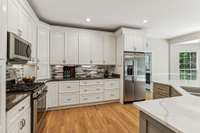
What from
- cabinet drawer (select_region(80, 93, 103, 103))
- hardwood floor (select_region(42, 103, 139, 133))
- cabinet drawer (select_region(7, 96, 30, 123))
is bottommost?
hardwood floor (select_region(42, 103, 139, 133))

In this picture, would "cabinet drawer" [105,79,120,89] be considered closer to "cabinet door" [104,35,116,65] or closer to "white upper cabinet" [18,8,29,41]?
"cabinet door" [104,35,116,65]

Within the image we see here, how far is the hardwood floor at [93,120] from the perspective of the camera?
2543 mm

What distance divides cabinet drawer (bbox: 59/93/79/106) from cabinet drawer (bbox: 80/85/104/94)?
9.4 inches

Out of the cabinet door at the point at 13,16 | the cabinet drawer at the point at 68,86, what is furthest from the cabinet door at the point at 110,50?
the cabinet door at the point at 13,16

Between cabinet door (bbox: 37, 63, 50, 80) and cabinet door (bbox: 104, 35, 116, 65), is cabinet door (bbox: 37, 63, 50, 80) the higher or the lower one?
the lower one

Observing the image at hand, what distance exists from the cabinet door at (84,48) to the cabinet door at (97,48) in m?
0.15

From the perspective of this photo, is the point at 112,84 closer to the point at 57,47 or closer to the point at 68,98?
the point at 68,98

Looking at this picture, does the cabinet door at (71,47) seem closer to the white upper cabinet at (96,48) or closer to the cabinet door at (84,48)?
the cabinet door at (84,48)

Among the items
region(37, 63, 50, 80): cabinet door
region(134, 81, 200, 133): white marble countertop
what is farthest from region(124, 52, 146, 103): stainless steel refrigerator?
region(134, 81, 200, 133): white marble countertop

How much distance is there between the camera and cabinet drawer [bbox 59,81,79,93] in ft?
12.1

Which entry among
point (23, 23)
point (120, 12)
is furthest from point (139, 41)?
point (23, 23)

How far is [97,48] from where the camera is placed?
4.38m

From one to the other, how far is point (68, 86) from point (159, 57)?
4556mm

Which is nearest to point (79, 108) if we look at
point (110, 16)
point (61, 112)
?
point (61, 112)
